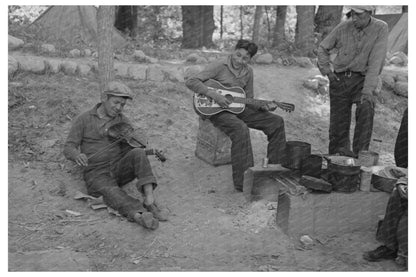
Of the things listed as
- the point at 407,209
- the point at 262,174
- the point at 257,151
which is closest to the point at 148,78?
the point at 257,151

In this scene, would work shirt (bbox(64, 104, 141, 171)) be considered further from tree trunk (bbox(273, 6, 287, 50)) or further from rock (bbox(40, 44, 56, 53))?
tree trunk (bbox(273, 6, 287, 50))

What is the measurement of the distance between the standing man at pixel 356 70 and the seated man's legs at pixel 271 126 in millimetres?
674

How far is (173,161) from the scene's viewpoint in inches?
263

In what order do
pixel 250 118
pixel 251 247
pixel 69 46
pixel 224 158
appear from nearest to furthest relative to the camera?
pixel 251 247 < pixel 250 118 < pixel 224 158 < pixel 69 46

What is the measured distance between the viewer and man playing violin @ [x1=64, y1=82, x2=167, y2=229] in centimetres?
508

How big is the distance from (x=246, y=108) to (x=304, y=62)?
568 centimetres

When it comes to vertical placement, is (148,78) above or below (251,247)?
above

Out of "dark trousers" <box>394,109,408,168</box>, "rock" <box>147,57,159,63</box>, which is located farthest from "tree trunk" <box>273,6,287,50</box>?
"dark trousers" <box>394,109,408,168</box>

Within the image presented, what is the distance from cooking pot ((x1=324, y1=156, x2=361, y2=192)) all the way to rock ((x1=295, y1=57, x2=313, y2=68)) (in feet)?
22.1

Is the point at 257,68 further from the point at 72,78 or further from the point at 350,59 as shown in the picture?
the point at 350,59

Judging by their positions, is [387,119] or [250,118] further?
[387,119]

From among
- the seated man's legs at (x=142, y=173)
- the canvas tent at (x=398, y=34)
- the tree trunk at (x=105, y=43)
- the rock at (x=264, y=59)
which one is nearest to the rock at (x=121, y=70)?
the tree trunk at (x=105, y=43)

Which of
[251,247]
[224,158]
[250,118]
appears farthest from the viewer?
[224,158]

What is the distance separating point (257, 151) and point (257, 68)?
3.88 meters
